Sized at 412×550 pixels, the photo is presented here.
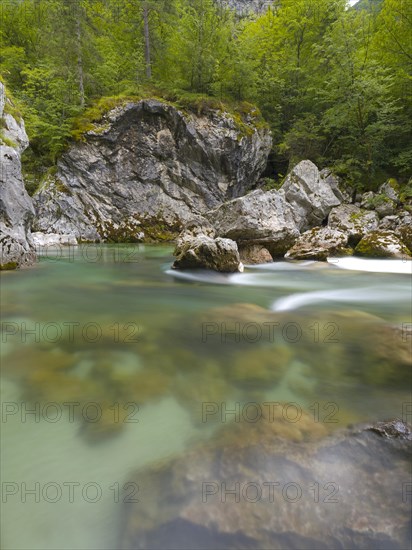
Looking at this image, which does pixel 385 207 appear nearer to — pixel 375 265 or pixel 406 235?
pixel 406 235

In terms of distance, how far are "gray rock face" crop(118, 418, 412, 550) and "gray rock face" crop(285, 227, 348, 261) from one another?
8805 mm

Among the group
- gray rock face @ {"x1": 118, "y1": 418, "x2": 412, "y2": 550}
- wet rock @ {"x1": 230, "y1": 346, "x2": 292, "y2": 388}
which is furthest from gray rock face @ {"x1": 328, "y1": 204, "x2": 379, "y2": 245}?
gray rock face @ {"x1": 118, "y1": 418, "x2": 412, "y2": 550}

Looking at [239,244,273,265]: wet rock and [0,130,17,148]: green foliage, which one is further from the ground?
[0,130,17,148]: green foliage

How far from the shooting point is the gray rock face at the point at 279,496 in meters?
1.27

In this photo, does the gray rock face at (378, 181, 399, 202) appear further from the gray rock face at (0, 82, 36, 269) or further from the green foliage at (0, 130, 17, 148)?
the green foliage at (0, 130, 17, 148)

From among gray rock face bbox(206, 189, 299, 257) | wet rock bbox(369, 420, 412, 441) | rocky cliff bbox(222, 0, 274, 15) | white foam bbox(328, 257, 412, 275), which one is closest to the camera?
wet rock bbox(369, 420, 412, 441)

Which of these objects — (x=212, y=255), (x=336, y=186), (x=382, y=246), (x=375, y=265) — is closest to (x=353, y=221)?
(x=336, y=186)

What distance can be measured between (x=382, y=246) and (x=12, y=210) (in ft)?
35.2

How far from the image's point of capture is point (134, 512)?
1378mm

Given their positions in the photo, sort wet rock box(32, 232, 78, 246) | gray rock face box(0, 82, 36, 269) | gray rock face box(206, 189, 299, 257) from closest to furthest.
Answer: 1. gray rock face box(0, 82, 36, 269)
2. gray rock face box(206, 189, 299, 257)
3. wet rock box(32, 232, 78, 246)

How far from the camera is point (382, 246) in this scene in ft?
34.0

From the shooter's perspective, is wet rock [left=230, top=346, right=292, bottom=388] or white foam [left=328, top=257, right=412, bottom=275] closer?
wet rock [left=230, top=346, right=292, bottom=388]

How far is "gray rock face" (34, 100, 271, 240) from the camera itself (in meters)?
14.6

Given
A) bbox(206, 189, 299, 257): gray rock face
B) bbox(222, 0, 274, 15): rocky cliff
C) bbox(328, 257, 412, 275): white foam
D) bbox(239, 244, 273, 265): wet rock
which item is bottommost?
bbox(328, 257, 412, 275): white foam
